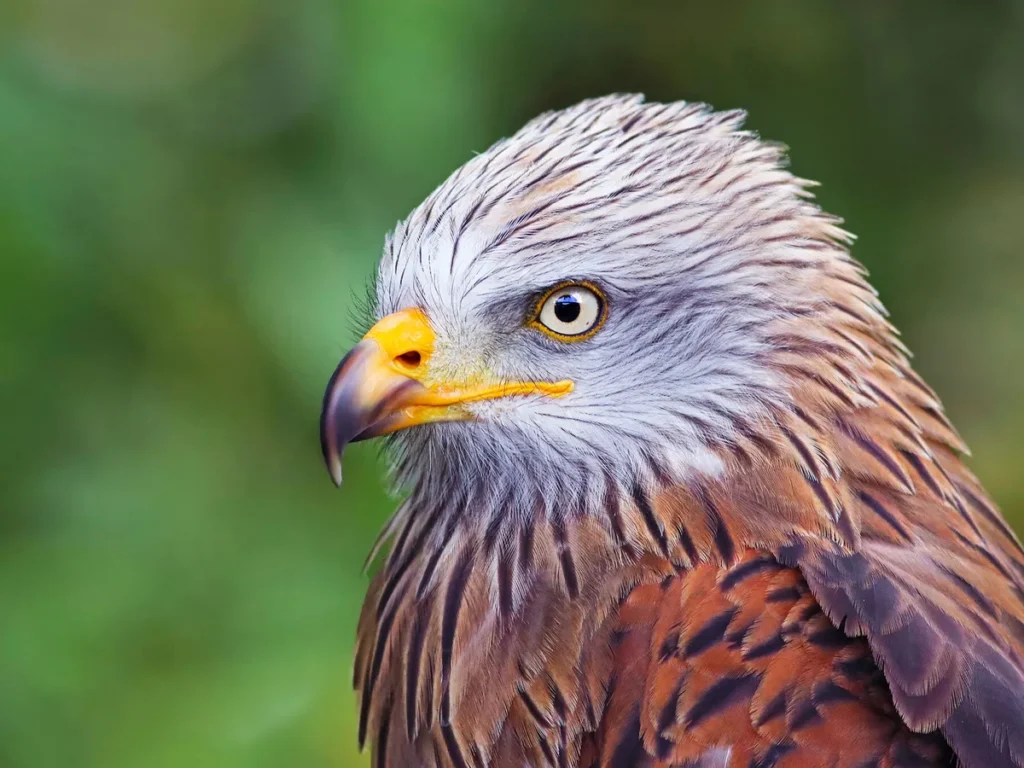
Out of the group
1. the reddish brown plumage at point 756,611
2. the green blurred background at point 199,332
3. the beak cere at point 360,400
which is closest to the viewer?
the reddish brown plumage at point 756,611

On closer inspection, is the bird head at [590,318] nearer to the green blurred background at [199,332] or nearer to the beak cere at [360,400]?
the beak cere at [360,400]

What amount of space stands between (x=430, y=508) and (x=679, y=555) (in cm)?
49

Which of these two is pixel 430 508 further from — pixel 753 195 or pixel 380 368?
pixel 753 195

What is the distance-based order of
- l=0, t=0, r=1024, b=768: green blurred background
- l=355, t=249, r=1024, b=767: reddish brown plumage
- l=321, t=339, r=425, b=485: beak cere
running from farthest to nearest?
l=0, t=0, r=1024, b=768: green blurred background → l=321, t=339, r=425, b=485: beak cere → l=355, t=249, r=1024, b=767: reddish brown plumage

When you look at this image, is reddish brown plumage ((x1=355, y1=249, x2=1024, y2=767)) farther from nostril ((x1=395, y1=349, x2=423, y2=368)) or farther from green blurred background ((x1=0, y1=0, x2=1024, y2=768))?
green blurred background ((x1=0, y1=0, x2=1024, y2=768))

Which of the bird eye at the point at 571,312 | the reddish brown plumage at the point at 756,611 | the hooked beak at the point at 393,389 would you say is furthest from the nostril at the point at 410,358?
the reddish brown plumage at the point at 756,611

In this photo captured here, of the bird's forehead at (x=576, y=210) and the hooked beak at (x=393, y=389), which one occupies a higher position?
the bird's forehead at (x=576, y=210)

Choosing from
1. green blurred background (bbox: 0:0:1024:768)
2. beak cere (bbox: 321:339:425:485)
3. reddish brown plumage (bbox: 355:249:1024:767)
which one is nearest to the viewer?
reddish brown plumage (bbox: 355:249:1024:767)

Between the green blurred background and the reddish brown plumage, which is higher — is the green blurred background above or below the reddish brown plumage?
above

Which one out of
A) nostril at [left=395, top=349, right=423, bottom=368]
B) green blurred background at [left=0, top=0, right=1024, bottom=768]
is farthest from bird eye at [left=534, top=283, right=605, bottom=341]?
green blurred background at [left=0, top=0, right=1024, bottom=768]

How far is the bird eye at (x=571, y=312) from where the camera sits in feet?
5.91

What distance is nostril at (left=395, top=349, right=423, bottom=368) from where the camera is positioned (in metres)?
1.80

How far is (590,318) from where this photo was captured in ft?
5.95

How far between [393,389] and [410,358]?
6 centimetres
